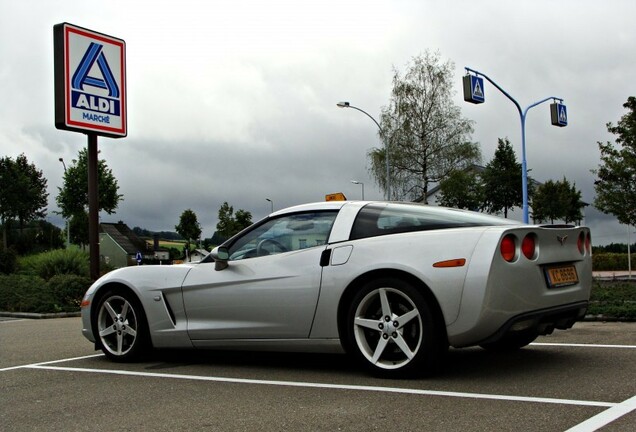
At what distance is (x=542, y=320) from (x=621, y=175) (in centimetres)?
3326

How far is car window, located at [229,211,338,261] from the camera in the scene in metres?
5.64

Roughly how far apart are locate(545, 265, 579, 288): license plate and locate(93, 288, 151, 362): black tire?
Result: 3378 millimetres

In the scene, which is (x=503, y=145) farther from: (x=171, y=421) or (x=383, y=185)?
(x=171, y=421)

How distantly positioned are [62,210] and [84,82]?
38.4m

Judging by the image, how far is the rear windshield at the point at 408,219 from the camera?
206 inches

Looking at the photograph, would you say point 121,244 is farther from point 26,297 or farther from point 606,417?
point 606,417

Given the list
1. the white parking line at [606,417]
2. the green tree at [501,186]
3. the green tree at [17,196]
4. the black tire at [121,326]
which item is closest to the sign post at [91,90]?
the black tire at [121,326]

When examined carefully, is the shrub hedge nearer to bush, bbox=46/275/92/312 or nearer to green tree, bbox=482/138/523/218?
bush, bbox=46/275/92/312

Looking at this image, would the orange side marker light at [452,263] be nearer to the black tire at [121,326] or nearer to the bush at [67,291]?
the black tire at [121,326]

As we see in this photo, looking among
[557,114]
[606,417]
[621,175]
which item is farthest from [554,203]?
[606,417]

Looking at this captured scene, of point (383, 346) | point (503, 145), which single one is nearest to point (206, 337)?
point (383, 346)

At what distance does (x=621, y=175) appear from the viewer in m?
35.4

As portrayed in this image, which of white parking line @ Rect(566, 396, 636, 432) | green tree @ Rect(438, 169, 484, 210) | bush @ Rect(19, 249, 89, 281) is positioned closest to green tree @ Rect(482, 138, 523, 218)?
green tree @ Rect(438, 169, 484, 210)

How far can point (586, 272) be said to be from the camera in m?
5.57
